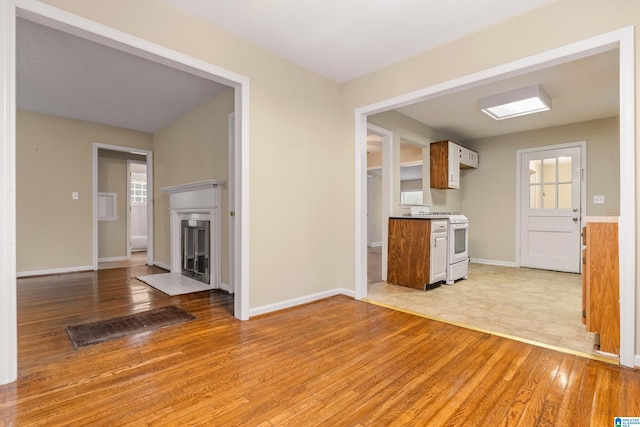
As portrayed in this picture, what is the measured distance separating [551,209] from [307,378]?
5393mm

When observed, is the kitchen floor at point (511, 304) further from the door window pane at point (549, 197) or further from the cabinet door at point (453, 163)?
the cabinet door at point (453, 163)

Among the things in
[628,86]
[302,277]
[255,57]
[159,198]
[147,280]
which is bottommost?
[147,280]

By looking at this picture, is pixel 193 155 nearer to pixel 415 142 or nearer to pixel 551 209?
pixel 415 142

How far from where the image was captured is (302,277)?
3.30 meters

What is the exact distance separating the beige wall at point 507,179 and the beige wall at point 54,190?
694 cm

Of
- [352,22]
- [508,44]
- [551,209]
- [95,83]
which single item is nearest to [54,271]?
[95,83]

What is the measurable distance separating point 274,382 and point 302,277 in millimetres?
1574

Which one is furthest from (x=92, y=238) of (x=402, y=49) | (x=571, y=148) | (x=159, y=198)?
(x=571, y=148)

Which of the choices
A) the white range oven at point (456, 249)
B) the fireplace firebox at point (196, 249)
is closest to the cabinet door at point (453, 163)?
the white range oven at point (456, 249)

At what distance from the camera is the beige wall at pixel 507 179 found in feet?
15.8

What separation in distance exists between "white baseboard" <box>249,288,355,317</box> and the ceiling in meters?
2.45

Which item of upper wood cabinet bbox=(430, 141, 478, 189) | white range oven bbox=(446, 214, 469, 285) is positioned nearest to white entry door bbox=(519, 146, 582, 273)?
upper wood cabinet bbox=(430, 141, 478, 189)

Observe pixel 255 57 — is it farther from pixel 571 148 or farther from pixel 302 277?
pixel 571 148

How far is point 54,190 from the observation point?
16.2 ft
